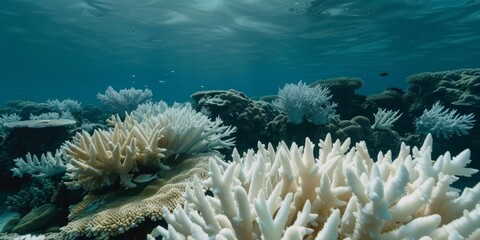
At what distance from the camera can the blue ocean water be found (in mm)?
24469

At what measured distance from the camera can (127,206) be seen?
3020 mm

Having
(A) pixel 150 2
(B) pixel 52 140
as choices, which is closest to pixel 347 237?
(B) pixel 52 140

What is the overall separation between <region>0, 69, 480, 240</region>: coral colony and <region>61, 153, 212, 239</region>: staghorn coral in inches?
0.5

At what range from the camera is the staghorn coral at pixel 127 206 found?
280cm

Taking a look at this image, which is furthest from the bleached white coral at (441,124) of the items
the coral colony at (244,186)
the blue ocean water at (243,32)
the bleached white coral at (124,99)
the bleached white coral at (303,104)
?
the blue ocean water at (243,32)

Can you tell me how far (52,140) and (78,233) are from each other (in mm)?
5715

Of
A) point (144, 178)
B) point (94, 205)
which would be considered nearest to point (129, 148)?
point (144, 178)

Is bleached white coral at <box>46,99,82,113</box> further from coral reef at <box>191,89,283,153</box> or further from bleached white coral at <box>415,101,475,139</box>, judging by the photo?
bleached white coral at <box>415,101,475,139</box>

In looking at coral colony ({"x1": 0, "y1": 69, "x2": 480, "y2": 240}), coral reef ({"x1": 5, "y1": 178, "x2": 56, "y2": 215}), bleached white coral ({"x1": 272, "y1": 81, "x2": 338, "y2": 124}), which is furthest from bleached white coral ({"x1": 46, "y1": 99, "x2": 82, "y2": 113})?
bleached white coral ({"x1": 272, "y1": 81, "x2": 338, "y2": 124})

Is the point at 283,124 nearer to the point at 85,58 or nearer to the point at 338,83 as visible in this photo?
the point at 338,83

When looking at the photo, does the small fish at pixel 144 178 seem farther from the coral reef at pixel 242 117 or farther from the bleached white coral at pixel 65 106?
the bleached white coral at pixel 65 106

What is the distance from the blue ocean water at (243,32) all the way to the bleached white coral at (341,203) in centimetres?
1277

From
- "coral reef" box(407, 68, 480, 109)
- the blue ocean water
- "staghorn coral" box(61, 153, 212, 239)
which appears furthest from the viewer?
the blue ocean water

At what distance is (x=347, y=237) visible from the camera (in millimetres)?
1522
